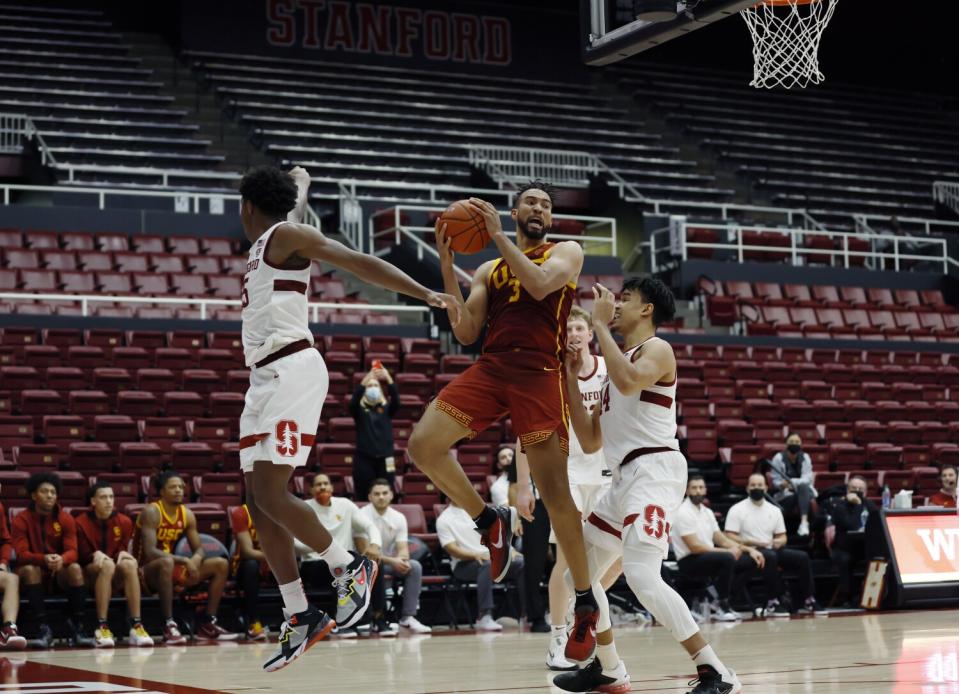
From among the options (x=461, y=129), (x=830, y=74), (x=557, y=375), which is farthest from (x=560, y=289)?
(x=830, y=74)

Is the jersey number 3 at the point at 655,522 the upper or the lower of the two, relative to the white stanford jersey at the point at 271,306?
lower

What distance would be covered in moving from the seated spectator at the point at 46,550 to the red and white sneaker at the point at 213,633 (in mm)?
899

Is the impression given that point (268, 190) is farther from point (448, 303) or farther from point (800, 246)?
point (800, 246)

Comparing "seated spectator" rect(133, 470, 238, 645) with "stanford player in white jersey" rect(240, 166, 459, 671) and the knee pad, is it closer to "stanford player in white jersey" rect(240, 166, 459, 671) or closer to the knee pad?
"stanford player in white jersey" rect(240, 166, 459, 671)

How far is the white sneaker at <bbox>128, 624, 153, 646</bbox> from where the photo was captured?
31.7 ft

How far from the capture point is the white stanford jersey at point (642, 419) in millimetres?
5531

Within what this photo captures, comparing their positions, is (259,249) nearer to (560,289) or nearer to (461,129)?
(560,289)

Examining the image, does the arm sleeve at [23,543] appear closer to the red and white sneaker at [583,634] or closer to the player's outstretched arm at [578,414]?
the player's outstretched arm at [578,414]

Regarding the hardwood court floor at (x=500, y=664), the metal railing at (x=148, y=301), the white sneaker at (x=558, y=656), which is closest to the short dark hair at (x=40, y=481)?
the hardwood court floor at (x=500, y=664)

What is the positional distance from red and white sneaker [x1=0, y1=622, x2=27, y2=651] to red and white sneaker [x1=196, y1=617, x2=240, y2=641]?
4.85 ft

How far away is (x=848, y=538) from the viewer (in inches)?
506

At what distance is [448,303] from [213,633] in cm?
580

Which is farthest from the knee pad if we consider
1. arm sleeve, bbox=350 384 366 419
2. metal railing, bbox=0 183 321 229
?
metal railing, bbox=0 183 321 229

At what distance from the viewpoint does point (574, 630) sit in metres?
5.70
